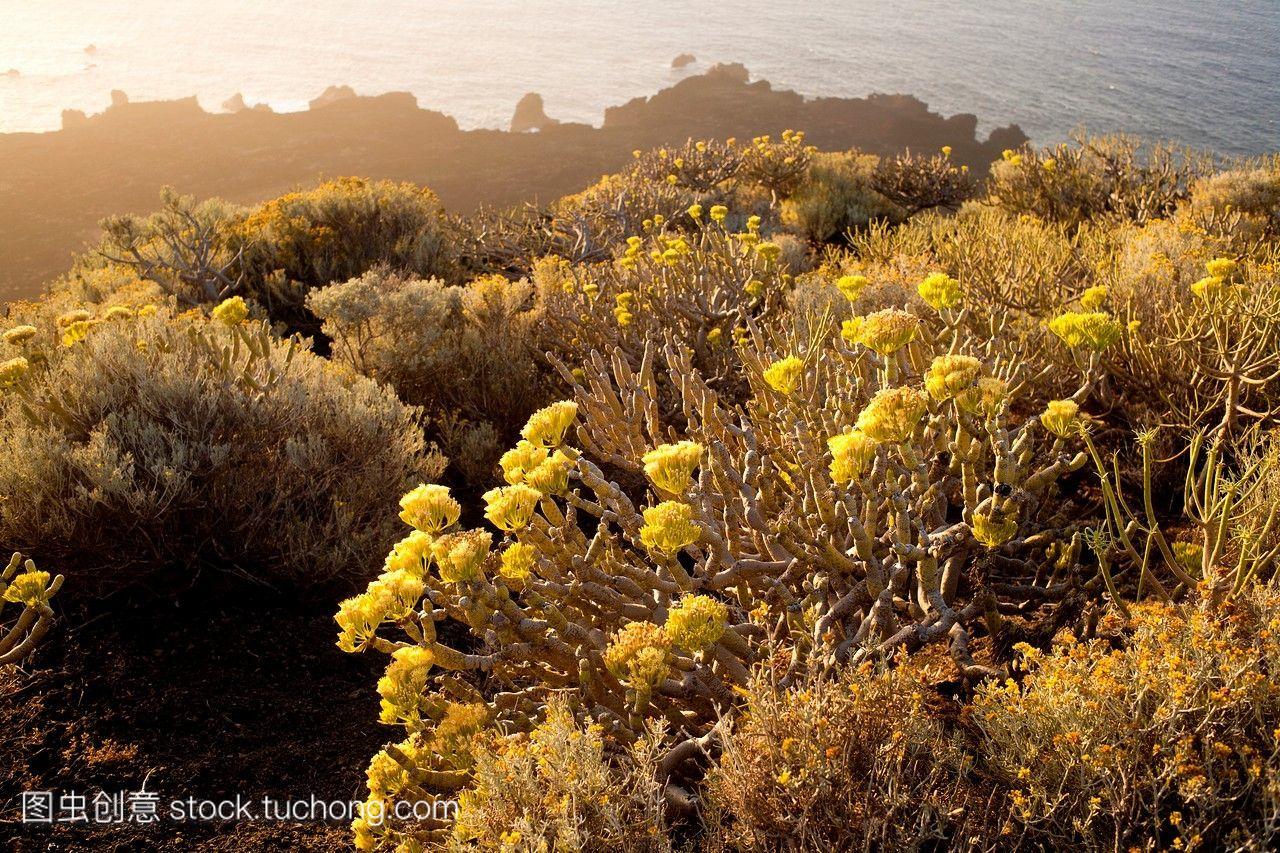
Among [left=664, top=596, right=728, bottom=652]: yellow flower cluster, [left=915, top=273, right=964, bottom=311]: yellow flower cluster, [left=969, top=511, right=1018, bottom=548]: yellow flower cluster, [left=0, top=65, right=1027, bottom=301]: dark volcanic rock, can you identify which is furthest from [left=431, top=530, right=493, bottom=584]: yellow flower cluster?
[left=0, top=65, right=1027, bottom=301]: dark volcanic rock

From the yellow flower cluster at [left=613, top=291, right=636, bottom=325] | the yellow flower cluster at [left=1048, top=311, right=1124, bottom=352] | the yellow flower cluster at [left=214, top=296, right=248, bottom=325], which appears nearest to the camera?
the yellow flower cluster at [left=1048, top=311, right=1124, bottom=352]

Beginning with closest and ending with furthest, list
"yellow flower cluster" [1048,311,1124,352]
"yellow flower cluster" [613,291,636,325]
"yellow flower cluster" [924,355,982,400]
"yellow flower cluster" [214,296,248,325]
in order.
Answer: "yellow flower cluster" [924,355,982,400]
"yellow flower cluster" [1048,311,1124,352]
"yellow flower cluster" [214,296,248,325]
"yellow flower cluster" [613,291,636,325]

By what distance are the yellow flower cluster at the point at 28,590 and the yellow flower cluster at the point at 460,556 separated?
1321 mm

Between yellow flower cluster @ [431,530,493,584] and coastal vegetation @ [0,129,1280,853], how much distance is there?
0.4 inches

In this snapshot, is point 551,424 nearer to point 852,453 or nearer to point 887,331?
point 852,453

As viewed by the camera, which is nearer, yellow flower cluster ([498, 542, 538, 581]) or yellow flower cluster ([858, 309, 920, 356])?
yellow flower cluster ([498, 542, 538, 581])

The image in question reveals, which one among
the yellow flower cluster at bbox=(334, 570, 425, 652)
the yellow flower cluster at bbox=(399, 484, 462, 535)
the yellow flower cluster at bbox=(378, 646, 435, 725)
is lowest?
the yellow flower cluster at bbox=(378, 646, 435, 725)

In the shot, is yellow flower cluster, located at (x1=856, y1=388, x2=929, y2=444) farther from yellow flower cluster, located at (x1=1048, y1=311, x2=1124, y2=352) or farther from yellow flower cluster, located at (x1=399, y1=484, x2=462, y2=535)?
yellow flower cluster, located at (x1=399, y1=484, x2=462, y2=535)

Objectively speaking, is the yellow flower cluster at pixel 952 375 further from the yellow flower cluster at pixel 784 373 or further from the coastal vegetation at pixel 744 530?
the yellow flower cluster at pixel 784 373

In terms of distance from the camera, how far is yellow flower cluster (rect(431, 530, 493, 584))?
1760 millimetres

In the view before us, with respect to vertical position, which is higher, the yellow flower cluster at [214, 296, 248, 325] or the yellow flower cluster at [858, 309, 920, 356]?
the yellow flower cluster at [858, 309, 920, 356]

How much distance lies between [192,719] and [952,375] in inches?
107

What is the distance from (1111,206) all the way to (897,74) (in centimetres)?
3048

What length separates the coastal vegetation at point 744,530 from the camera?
1556 millimetres
